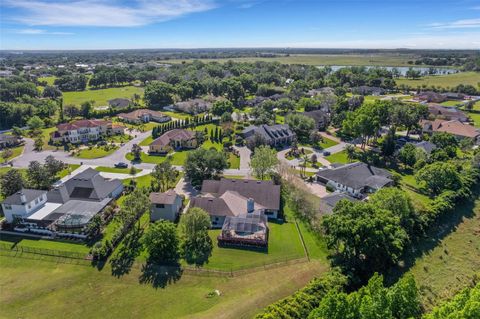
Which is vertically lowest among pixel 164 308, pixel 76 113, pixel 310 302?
pixel 164 308

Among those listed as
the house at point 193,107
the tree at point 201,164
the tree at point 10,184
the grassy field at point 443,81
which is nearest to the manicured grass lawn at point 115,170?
the tree at point 201,164

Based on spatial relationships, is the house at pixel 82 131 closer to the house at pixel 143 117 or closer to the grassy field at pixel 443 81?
the house at pixel 143 117

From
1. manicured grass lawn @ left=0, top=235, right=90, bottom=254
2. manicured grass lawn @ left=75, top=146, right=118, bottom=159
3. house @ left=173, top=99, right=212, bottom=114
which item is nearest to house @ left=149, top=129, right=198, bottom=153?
manicured grass lawn @ left=75, top=146, right=118, bottom=159

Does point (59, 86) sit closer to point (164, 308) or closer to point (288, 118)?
point (288, 118)

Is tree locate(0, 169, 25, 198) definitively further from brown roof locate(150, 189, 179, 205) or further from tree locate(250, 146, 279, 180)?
tree locate(250, 146, 279, 180)

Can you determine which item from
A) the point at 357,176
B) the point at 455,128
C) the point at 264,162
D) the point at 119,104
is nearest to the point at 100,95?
the point at 119,104

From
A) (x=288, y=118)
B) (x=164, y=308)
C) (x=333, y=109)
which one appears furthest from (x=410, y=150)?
(x=164, y=308)
